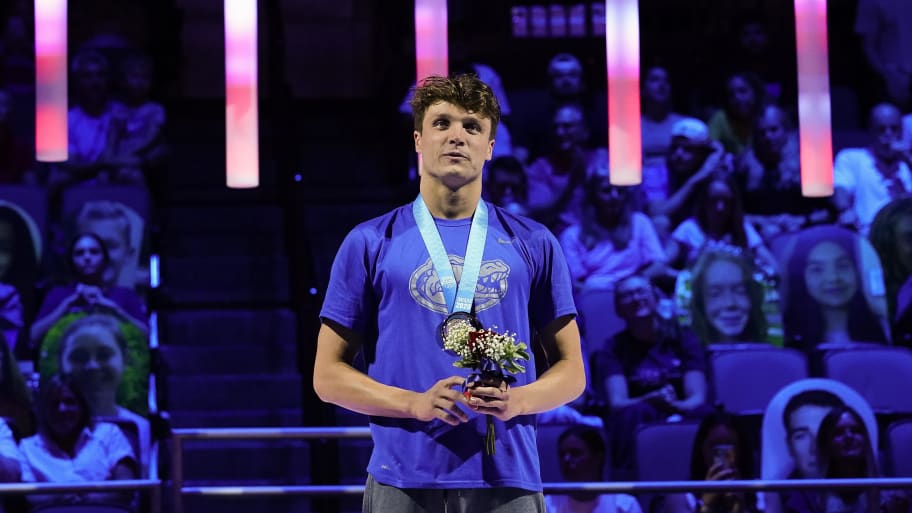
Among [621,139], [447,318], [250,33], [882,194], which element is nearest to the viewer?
[447,318]

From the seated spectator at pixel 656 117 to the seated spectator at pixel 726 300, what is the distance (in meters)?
0.75

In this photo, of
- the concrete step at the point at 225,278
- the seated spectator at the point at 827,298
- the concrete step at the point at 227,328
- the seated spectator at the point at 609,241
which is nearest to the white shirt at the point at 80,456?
the concrete step at the point at 227,328

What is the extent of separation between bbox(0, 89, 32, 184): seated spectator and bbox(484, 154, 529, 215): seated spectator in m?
2.49

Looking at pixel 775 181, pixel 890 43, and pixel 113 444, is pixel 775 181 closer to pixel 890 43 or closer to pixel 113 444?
pixel 890 43

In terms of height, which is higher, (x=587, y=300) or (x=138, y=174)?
(x=138, y=174)

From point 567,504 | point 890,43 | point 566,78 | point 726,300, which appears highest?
point 890,43

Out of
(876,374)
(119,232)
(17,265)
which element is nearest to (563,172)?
(876,374)

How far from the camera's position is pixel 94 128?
740 cm

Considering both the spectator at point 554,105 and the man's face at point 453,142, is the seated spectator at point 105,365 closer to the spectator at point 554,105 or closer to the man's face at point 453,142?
the spectator at point 554,105

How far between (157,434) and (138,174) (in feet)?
6.01

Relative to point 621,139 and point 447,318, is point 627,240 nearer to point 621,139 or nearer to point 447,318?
point 621,139

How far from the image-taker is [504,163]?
6918 mm

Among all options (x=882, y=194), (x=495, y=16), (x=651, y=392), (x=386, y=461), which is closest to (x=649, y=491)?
(x=386, y=461)

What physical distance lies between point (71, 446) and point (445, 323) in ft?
12.9
